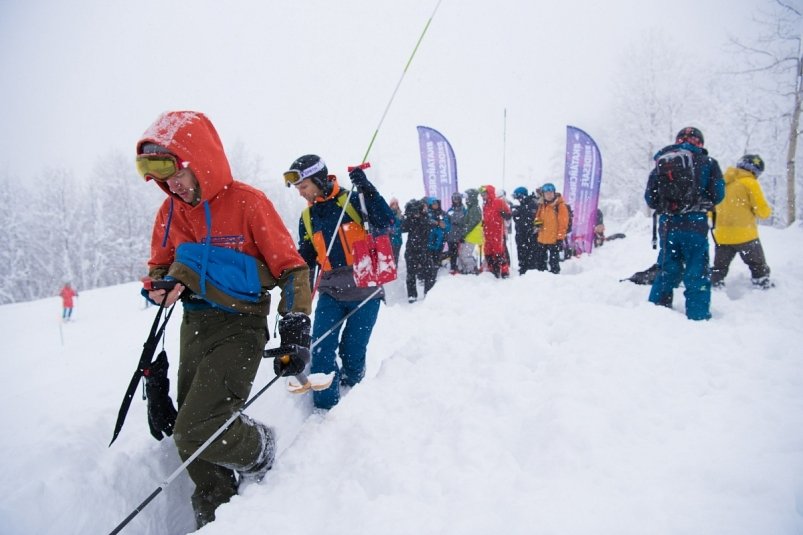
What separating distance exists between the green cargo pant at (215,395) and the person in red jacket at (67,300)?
18.8 metres

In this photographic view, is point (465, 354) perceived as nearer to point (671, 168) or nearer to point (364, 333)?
point (364, 333)

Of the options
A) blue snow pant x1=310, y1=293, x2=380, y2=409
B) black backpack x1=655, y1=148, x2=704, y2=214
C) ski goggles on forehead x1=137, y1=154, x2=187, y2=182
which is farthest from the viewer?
black backpack x1=655, y1=148, x2=704, y2=214

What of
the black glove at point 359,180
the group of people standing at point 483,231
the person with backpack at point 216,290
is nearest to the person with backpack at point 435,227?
the group of people standing at point 483,231

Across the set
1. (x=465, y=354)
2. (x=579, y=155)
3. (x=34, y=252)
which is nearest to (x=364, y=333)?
(x=465, y=354)

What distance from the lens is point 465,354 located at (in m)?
3.43

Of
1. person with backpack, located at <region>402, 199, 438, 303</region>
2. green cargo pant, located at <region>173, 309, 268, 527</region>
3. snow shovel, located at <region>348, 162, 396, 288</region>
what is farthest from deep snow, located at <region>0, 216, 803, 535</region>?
person with backpack, located at <region>402, 199, 438, 303</region>

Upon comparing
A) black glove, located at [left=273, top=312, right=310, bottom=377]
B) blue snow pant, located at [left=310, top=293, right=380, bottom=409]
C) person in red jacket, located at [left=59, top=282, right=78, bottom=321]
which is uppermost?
black glove, located at [left=273, top=312, right=310, bottom=377]

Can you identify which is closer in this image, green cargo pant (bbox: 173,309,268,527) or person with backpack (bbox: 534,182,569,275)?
green cargo pant (bbox: 173,309,268,527)

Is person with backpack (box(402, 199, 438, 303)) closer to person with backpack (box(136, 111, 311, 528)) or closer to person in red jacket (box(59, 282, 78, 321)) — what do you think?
person with backpack (box(136, 111, 311, 528))

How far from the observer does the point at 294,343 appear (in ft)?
7.83

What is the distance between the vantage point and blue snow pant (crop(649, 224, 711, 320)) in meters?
4.41

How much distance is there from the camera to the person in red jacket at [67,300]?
55.0ft

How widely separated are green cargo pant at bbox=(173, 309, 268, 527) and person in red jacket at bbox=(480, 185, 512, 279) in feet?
23.9

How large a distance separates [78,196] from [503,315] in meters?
51.7
